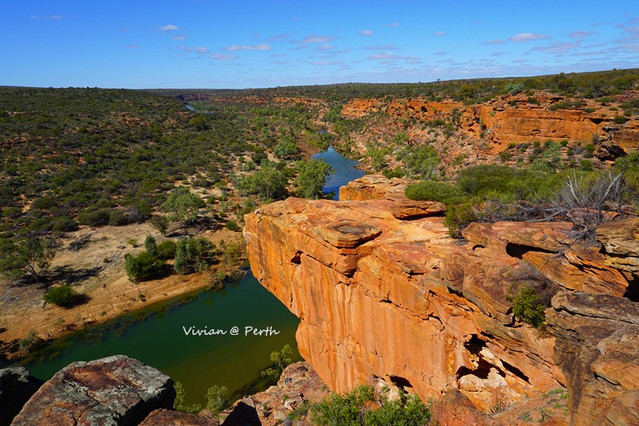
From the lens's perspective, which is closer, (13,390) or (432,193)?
(13,390)

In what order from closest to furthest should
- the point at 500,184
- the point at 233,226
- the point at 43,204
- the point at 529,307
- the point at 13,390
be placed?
1. the point at 529,307
2. the point at 13,390
3. the point at 500,184
4. the point at 233,226
5. the point at 43,204

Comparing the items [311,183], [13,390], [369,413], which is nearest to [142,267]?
[13,390]

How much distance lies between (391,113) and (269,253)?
230 ft

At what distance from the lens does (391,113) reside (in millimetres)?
81625

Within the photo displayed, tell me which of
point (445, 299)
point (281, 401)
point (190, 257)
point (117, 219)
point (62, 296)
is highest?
point (445, 299)

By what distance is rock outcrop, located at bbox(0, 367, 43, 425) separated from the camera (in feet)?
40.1

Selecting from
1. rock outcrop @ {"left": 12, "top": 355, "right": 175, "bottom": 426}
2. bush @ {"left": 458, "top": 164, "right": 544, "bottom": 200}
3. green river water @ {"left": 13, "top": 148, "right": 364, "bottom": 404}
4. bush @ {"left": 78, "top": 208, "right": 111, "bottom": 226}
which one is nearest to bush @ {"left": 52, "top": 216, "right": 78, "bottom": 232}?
bush @ {"left": 78, "top": 208, "right": 111, "bottom": 226}

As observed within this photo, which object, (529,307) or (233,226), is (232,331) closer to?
(233,226)

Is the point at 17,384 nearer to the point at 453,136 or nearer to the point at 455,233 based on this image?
the point at 455,233

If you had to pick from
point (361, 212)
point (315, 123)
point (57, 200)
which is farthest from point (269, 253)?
point (315, 123)

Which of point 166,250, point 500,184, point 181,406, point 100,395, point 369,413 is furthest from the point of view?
point 166,250

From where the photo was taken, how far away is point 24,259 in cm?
3033

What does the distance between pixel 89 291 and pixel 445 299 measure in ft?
103

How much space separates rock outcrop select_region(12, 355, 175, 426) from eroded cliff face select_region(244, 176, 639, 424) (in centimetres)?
712
